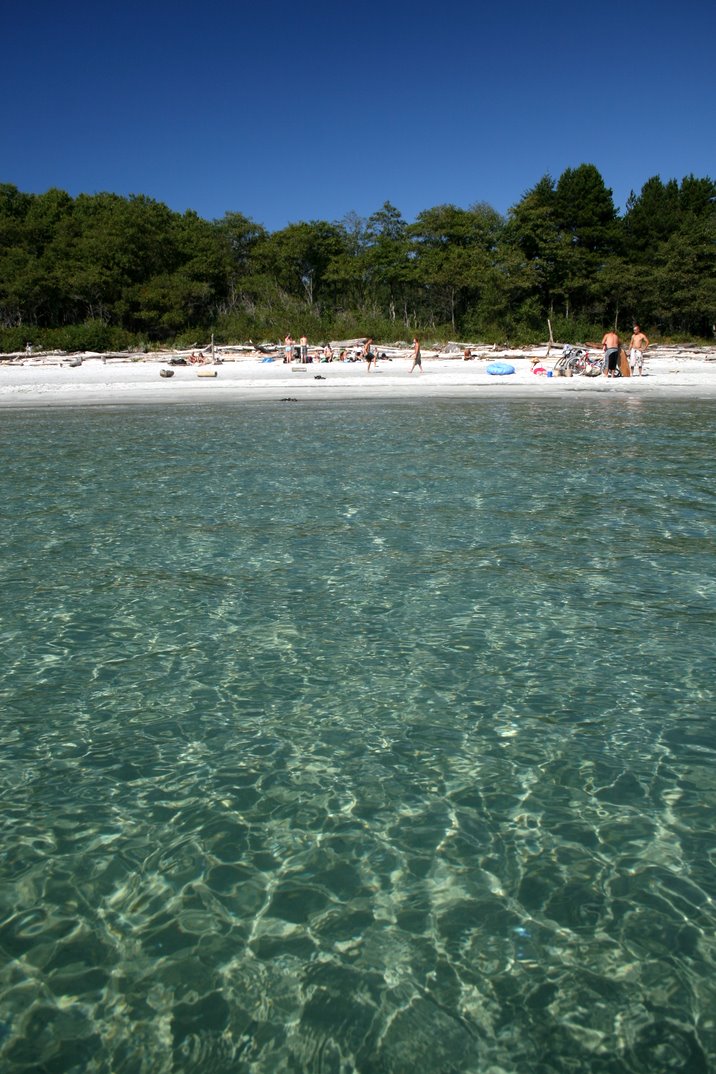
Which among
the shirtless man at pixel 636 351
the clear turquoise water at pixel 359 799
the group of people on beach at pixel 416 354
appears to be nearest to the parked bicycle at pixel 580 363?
the group of people on beach at pixel 416 354

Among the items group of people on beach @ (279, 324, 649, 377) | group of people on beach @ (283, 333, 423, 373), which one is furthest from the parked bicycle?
group of people on beach @ (283, 333, 423, 373)

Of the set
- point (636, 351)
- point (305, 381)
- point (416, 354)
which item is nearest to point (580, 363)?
point (636, 351)

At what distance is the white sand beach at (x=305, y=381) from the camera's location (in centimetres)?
2382

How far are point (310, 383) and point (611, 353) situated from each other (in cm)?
1013

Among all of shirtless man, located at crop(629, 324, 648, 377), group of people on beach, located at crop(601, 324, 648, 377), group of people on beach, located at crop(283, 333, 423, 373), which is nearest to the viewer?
group of people on beach, located at crop(601, 324, 648, 377)

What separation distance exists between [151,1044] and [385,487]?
8255 millimetres

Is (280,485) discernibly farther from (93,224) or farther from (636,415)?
(93,224)

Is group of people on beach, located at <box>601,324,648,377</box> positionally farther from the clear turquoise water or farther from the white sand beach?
the clear turquoise water

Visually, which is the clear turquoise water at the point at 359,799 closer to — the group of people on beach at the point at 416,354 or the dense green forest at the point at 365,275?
the group of people on beach at the point at 416,354

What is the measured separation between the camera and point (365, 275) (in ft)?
174

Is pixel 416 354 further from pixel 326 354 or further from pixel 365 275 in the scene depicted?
pixel 365 275

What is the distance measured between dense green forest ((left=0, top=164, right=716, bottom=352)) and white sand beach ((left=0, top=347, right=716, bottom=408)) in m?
7.39

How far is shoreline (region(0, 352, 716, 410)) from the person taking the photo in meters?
23.5

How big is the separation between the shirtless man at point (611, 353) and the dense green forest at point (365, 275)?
54.0 ft
